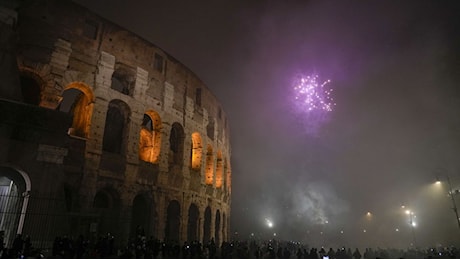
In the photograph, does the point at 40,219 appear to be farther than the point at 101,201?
No

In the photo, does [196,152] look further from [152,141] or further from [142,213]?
[142,213]

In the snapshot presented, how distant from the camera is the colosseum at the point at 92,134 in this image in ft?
33.5

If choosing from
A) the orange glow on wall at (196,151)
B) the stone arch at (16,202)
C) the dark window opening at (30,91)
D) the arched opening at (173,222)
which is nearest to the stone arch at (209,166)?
the orange glow on wall at (196,151)

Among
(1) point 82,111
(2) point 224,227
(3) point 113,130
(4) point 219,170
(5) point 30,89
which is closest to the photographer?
(5) point 30,89

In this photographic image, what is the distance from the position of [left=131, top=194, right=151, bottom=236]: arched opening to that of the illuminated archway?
655 centimetres

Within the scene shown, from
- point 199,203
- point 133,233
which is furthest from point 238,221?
point 133,233

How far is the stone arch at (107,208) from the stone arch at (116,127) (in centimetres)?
226

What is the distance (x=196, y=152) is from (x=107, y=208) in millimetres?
7954

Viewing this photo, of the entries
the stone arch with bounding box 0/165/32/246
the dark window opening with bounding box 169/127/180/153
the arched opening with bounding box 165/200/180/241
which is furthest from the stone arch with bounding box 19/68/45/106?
the arched opening with bounding box 165/200/180/241

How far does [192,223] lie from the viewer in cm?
1942

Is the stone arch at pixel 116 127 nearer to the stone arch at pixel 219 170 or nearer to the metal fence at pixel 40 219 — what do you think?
the metal fence at pixel 40 219

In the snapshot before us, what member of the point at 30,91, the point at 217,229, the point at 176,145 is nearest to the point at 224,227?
the point at 217,229

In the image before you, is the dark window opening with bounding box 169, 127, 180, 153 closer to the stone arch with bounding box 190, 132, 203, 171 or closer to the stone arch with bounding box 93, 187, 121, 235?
the stone arch with bounding box 190, 132, 203, 171

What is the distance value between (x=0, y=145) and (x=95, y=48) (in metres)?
6.70
